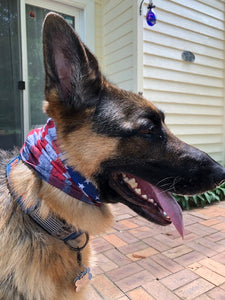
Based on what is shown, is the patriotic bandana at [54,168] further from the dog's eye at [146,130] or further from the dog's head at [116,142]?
the dog's eye at [146,130]

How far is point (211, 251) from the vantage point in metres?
2.57

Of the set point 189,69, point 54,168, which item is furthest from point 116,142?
point 189,69

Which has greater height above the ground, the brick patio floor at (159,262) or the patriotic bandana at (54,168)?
the patriotic bandana at (54,168)

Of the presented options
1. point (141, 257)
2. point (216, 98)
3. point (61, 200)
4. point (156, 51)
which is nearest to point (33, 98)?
point (156, 51)

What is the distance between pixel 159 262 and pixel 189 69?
3.63 m

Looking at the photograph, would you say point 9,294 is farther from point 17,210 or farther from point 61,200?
point 61,200

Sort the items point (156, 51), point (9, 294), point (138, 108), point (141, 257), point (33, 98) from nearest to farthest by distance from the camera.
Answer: point (9, 294) < point (138, 108) < point (141, 257) < point (33, 98) < point (156, 51)

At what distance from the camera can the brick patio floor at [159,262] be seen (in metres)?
1.97

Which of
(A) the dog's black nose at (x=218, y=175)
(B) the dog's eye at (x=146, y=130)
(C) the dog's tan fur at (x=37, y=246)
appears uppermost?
(B) the dog's eye at (x=146, y=130)

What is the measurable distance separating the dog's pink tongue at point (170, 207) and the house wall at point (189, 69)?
117 inches

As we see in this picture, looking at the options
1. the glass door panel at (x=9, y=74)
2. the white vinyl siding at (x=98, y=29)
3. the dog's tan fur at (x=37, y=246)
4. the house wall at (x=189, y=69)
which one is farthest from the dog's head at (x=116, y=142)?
the white vinyl siding at (x=98, y=29)

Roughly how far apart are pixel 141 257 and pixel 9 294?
1569 mm

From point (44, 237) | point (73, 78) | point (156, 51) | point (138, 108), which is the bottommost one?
point (44, 237)

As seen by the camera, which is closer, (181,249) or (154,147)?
(154,147)
